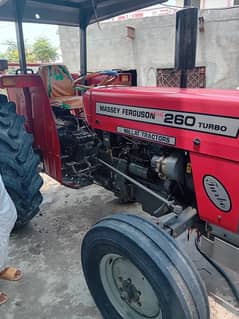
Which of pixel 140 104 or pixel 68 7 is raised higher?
pixel 68 7

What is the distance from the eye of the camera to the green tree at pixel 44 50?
1049 inches

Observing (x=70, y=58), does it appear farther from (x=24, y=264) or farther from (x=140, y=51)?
(x=24, y=264)

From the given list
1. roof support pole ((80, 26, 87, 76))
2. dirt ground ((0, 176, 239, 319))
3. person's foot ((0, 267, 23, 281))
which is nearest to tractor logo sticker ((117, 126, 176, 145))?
dirt ground ((0, 176, 239, 319))

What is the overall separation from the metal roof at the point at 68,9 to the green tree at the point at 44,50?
24619 millimetres

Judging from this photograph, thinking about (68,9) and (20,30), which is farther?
(68,9)

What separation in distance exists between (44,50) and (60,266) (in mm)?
27367

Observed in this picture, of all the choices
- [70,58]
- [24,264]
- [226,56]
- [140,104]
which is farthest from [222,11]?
[24,264]

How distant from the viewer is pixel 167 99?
173cm

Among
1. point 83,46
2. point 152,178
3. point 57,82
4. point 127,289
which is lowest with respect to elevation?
point 127,289

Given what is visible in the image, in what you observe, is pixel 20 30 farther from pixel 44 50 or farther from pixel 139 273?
pixel 44 50

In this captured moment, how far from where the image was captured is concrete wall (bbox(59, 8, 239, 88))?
7.16m

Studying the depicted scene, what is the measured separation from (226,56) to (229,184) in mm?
6484

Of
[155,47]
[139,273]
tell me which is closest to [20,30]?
[139,273]

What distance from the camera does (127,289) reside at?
5.36ft
